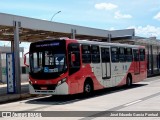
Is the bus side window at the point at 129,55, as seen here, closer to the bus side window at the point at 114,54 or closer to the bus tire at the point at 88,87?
the bus side window at the point at 114,54

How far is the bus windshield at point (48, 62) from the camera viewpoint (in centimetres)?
1678

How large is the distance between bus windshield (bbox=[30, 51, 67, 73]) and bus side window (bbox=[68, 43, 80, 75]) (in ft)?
1.01

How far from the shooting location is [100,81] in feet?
64.7

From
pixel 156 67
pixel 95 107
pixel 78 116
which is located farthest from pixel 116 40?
pixel 78 116

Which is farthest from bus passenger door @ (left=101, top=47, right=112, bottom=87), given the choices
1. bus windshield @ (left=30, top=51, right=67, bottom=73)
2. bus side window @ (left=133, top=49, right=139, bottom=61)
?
bus side window @ (left=133, top=49, right=139, bottom=61)

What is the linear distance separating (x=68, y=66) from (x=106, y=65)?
426cm

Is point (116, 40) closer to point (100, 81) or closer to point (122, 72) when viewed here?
point (122, 72)

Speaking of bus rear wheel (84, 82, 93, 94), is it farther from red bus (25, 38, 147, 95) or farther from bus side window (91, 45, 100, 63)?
bus side window (91, 45, 100, 63)

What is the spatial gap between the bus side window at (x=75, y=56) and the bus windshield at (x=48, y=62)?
31 centimetres

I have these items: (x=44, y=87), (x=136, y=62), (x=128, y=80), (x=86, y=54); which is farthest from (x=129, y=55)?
(x=44, y=87)

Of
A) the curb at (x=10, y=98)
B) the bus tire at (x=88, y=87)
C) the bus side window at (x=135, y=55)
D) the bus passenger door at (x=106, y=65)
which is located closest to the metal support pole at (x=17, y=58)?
the curb at (x=10, y=98)

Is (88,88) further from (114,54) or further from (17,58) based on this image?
(17,58)

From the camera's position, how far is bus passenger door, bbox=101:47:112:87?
20188 mm

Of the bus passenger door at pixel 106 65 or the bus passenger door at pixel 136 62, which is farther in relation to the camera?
the bus passenger door at pixel 136 62
